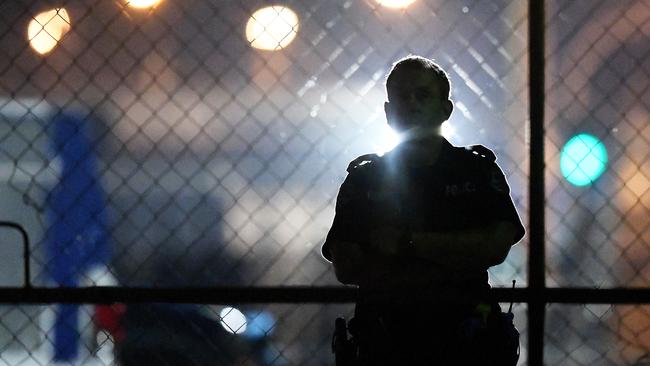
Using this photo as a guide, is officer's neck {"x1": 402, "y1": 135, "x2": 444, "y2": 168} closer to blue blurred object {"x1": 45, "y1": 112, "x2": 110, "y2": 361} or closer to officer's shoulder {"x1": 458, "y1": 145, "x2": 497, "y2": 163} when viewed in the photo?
officer's shoulder {"x1": 458, "y1": 145, "x2": 497, "y2": 163}

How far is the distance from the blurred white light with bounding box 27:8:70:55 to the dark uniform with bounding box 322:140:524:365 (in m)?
2.09

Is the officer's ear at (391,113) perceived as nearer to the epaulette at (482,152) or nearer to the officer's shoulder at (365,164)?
the officer's shoulder at (365,164)

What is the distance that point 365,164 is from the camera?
290 centimetres

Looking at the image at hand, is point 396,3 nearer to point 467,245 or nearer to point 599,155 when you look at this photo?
point 599,155

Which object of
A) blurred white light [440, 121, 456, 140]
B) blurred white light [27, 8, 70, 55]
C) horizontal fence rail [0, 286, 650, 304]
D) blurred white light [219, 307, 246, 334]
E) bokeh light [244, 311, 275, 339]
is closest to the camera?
horizontal fence rail [0, 286, 650, 304]

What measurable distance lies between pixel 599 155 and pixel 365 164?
155 cm

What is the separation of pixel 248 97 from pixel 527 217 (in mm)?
1425

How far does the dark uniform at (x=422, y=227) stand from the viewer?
8.97 feet

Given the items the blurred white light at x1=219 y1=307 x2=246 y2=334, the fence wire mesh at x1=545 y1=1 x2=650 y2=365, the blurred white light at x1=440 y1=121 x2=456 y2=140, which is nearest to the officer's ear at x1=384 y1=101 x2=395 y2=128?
the blurred white light at x1=440 y1=121 x2=456 y2=140

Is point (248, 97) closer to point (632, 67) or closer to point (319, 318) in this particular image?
point (319, 318)

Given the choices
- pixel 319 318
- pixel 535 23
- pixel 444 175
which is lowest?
pixel 319 318

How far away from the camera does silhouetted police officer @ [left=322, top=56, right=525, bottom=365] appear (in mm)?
2709

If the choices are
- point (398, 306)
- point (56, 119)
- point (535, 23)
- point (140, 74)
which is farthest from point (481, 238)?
point (56, 119)

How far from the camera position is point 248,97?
4281 mm
